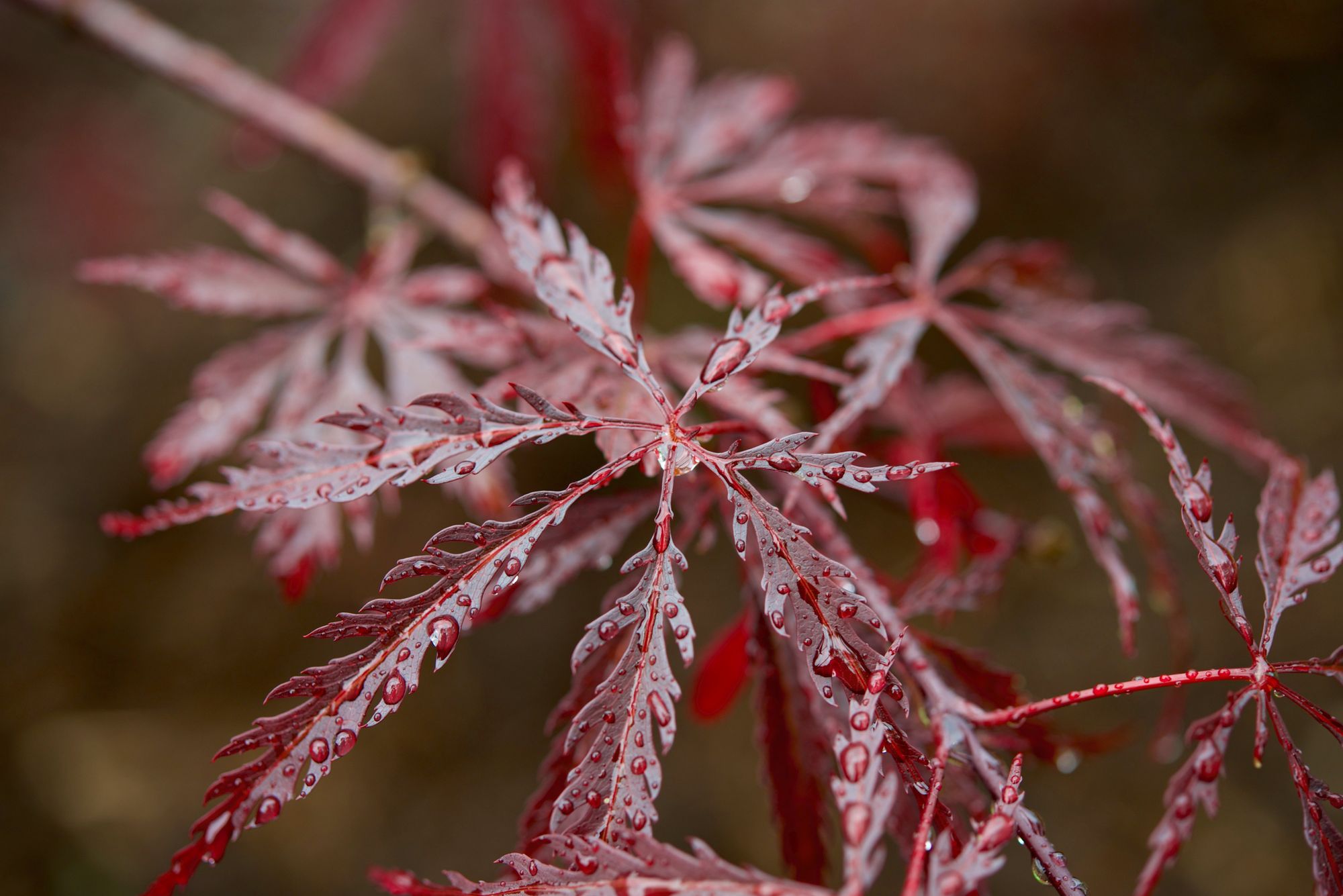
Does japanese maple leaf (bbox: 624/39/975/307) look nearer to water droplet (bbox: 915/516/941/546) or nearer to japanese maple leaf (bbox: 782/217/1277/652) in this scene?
japanese maple leaf (bbox: 782/217/1277/652)

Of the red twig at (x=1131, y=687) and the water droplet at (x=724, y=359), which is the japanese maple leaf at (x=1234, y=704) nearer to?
Result: the red twig at (x=1131, y=687)

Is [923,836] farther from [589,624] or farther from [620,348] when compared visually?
[620,348]

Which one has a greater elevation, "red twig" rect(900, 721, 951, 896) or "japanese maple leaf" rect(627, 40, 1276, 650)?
"japanese maple leaf" rect(627, 40, 1276, 650)

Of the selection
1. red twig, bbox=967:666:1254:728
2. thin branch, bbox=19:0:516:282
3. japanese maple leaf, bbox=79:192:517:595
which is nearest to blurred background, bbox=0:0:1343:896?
thin branch, bbox=19:0:516:282

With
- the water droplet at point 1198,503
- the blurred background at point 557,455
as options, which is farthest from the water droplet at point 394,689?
the blurred background at point 557,455

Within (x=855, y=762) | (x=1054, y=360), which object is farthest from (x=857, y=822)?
(x=1054, y=360)

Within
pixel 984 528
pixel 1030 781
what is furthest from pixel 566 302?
pixel 1030 781
